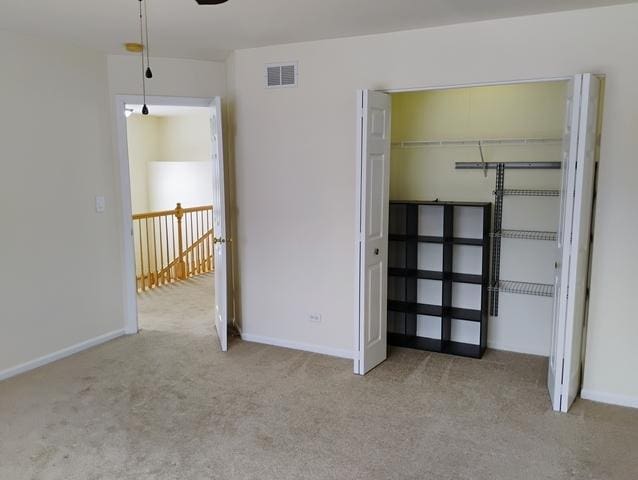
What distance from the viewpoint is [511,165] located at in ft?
13.2

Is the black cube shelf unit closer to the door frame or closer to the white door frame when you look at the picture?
the door frame

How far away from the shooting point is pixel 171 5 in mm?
2951

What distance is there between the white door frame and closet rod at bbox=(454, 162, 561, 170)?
2245 millimetres

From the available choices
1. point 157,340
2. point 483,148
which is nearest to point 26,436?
point 157,340

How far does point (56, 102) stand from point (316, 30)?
7.05 feet

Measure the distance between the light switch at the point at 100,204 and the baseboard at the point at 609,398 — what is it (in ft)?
13.3

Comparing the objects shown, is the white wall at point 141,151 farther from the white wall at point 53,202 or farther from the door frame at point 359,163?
the door frame at point 359,163

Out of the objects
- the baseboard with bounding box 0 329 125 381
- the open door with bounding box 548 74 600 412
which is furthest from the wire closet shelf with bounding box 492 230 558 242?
the baseboard with bounding box 0 329 125 381

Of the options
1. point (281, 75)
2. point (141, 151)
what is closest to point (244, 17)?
point (281, 75)

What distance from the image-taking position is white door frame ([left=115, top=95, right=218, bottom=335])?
4441 mm

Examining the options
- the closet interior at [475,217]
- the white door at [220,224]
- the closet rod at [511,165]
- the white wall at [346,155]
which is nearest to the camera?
the white wall at [346,155]

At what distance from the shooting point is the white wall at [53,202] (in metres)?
3.69

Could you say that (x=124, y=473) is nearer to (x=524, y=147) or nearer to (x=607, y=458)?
(x=607, y=458)

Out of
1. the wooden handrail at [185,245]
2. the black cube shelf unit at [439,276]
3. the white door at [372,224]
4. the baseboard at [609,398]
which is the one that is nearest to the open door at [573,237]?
the baseboard at [609,398]
